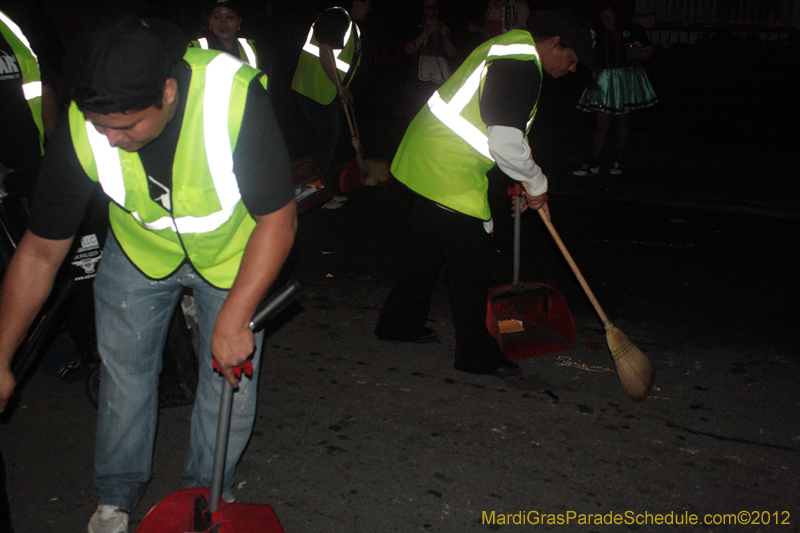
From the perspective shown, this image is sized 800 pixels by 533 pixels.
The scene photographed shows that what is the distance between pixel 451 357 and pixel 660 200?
14.1ft

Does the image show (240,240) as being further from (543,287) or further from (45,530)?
(543,287)

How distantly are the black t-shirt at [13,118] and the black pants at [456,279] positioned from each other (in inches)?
78.3

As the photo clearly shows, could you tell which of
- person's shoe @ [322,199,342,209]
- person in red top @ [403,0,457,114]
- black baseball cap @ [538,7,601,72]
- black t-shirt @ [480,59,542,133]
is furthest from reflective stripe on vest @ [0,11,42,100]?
person in red top @ [403,0,457,114]

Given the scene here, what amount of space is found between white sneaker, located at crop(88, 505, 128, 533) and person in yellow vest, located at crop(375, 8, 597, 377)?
1.85 metres

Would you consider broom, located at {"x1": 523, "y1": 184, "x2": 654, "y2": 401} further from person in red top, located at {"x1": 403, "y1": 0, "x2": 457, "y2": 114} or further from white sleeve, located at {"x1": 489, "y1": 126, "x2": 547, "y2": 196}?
person in red top, located at {"x1": 403, "y1": 0, "x2": 457, "y2": 114}

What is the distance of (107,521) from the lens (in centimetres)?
251

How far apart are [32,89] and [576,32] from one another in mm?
2731

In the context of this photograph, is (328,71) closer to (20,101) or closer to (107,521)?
(20,101)

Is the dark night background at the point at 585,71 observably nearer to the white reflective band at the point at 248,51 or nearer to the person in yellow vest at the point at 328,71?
the person in yellow vest at the point at 328,71

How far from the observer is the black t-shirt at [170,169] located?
6.22 feet

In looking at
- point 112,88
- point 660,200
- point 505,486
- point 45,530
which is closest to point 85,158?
point 112,88

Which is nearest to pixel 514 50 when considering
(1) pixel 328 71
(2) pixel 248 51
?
(2) pixel 248 51

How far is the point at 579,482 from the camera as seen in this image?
2916 millimetres

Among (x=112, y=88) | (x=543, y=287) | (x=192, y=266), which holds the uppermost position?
(x=112, y=88)
